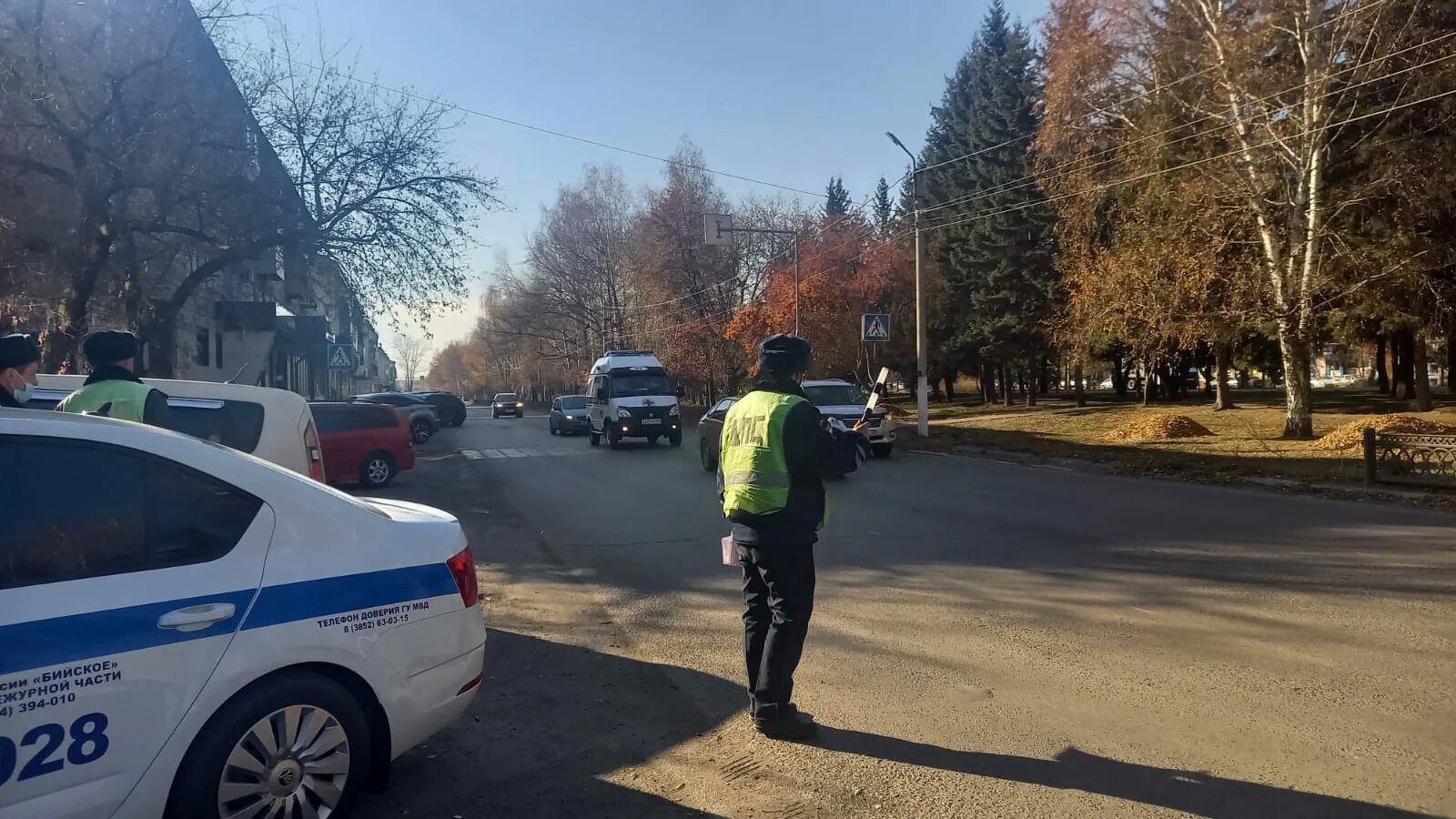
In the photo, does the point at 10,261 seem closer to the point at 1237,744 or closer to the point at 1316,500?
the point at 1237,744

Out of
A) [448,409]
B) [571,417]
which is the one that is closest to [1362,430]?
[571,417]

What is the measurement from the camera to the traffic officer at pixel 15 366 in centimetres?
532

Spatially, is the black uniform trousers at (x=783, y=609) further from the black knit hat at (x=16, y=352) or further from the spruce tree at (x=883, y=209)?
the spruce tree at (x=883, y=209)

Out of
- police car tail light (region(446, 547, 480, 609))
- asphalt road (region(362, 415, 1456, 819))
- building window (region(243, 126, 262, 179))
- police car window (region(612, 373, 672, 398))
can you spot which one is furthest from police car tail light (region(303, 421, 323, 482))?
police car window (region(612, 373, 672, 398))

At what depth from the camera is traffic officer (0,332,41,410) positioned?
5.32 metres

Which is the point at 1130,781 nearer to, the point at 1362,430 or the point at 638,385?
the point at 1362,430

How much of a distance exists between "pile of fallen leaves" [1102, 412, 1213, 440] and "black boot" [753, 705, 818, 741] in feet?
66.1

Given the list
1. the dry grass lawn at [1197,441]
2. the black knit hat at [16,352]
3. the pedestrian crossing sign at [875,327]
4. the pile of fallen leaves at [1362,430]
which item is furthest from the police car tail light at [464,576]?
the pedestrian crossing sign at [875,327]

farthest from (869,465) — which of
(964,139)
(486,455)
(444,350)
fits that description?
(444,350)

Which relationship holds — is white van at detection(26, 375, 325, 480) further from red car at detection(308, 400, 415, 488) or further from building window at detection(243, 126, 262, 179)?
building window at detection(243, 126, 262, 179)

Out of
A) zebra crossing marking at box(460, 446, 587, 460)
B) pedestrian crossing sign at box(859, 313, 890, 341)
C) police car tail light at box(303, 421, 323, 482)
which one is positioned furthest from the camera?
pedestrian crossing sign at box(859, 313, 890, 341)

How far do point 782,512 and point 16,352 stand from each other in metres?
4.56

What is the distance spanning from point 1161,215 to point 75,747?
24.7m

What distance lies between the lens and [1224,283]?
2272 cm
